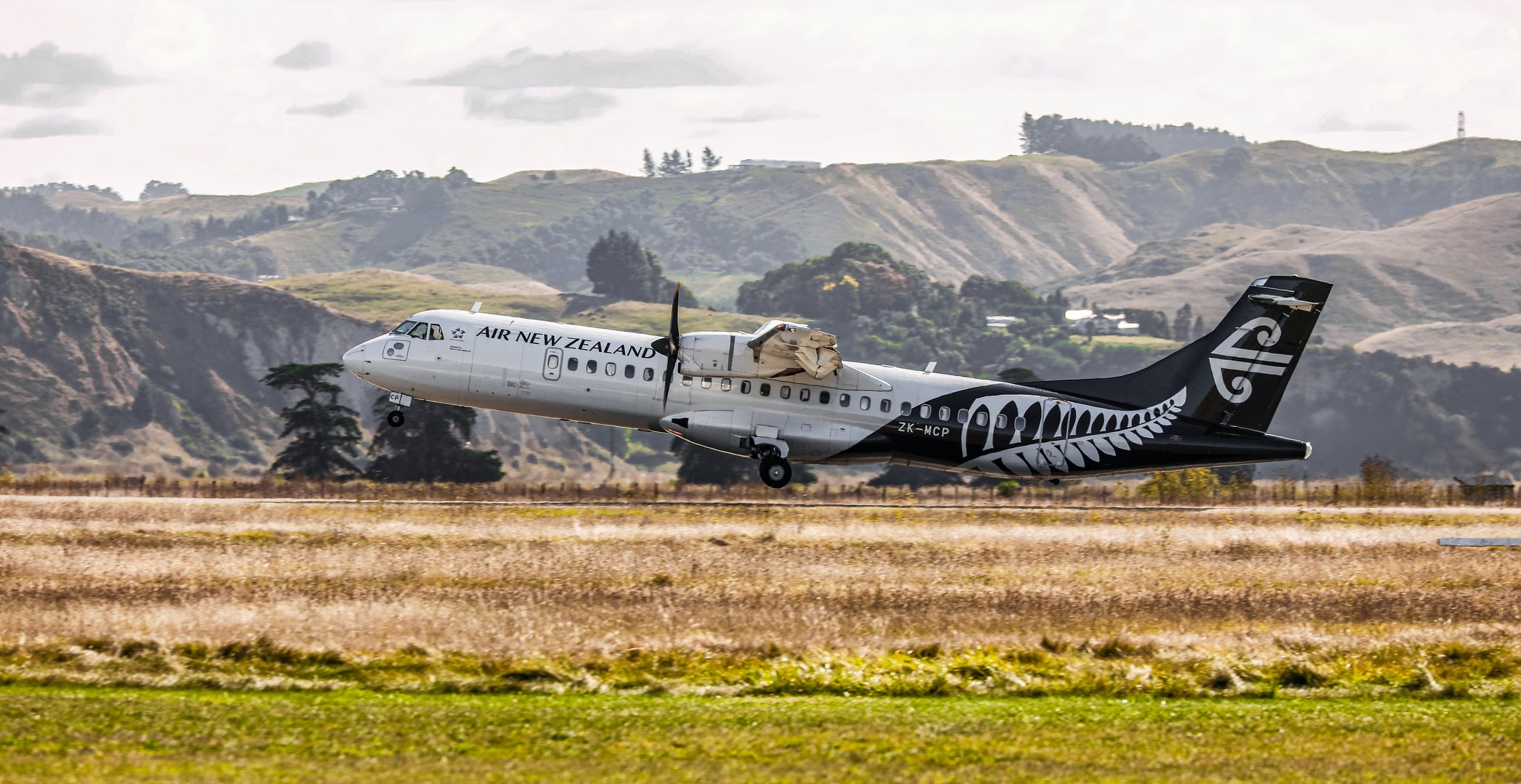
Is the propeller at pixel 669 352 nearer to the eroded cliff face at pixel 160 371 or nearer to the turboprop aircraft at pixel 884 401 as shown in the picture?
the turboprop aircraft at pixel 884 401

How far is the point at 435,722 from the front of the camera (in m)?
13.9

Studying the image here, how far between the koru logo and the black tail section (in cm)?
2

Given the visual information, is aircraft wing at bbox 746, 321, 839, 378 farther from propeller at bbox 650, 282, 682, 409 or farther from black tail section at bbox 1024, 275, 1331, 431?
black tail section at bbox 1024, 275, 1331, 431

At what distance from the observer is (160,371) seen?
5891 inches

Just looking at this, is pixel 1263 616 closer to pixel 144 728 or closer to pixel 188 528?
pixel 144 728

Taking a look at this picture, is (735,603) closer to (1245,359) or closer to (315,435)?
(1245,359)

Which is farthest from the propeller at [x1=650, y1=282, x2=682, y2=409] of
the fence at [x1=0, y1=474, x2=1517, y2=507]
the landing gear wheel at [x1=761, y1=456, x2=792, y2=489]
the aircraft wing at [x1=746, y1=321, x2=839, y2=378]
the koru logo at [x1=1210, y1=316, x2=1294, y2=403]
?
the koru logo at [x1=1210, y1=316, x2=1294, y2=403]

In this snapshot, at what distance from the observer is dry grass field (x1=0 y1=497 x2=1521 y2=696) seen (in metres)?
16.8

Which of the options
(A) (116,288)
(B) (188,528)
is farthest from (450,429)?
(A) (116,288)

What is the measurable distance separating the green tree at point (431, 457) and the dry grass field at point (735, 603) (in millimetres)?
24759

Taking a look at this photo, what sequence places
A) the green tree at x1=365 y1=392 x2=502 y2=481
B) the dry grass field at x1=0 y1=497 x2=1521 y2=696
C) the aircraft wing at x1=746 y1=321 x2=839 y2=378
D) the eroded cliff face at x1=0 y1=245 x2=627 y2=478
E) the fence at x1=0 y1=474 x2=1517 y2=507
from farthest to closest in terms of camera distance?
the eroded cliff face at x1=0 y1=245 x2=627 y2=478 → the green tree at x1=365 y1=392 x2=502 y2=481 → the fence at x1=0 y1=474 x2=1517 y2=507 → the aircraft wing at x1=746 y1=321 x2=839 y2=378 → the dry grass field at x1=0 y1=497 x2=1521 y2=696

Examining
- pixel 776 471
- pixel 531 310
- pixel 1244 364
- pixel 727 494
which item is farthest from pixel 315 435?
pixel 531 310

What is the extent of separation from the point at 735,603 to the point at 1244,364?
18.0 m

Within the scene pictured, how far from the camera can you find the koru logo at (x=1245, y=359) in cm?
3338
